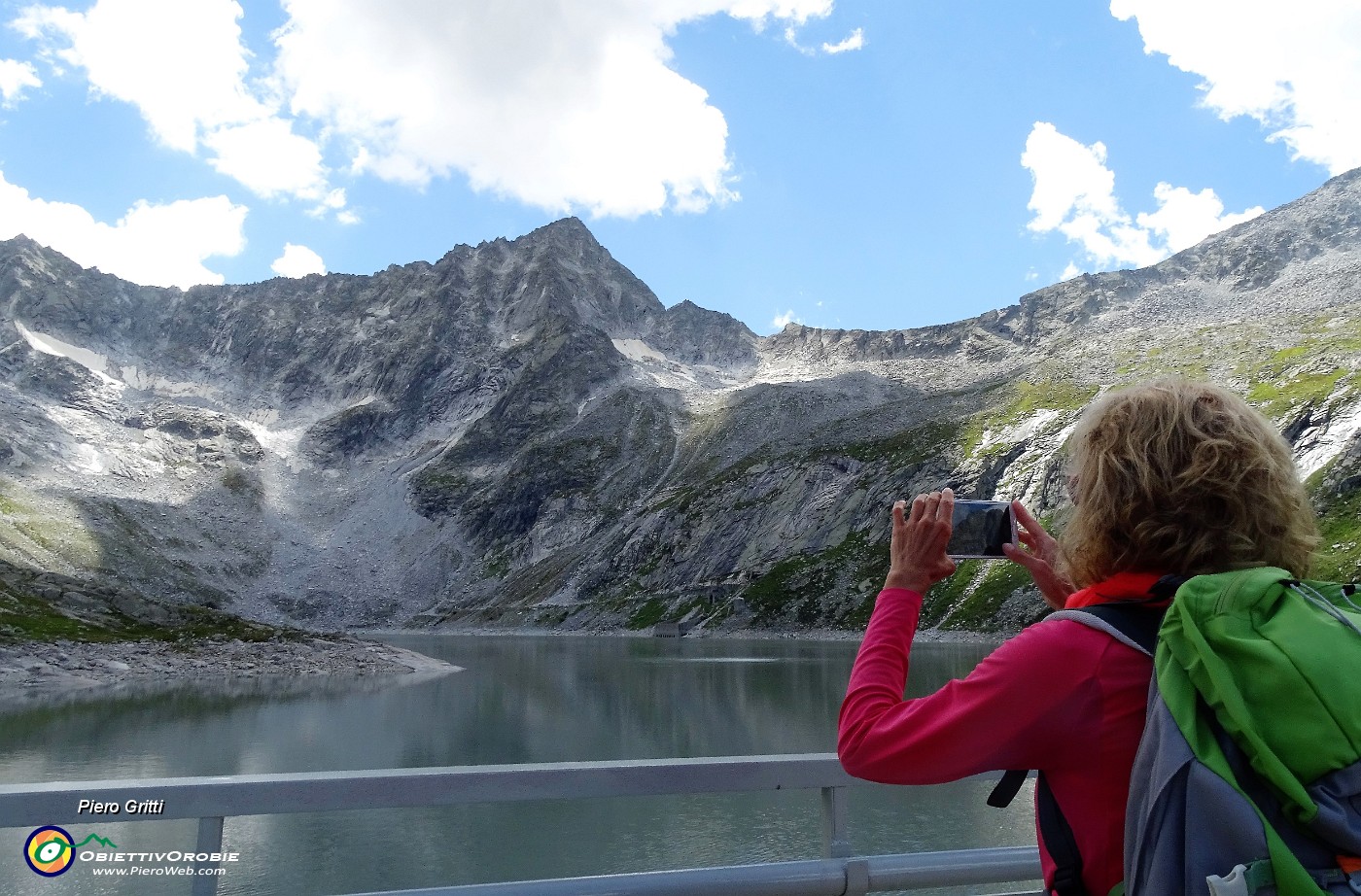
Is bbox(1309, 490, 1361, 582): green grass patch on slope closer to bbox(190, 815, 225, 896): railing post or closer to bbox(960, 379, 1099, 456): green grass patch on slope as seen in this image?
bbox(960, 379, 1099, 456): green grass patch on slope

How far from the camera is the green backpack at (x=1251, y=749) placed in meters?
1.86

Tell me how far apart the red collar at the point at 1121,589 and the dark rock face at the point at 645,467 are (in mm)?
88612

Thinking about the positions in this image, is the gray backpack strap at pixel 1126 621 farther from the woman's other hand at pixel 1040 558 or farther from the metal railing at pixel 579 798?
the metal railing at pixel 579 798

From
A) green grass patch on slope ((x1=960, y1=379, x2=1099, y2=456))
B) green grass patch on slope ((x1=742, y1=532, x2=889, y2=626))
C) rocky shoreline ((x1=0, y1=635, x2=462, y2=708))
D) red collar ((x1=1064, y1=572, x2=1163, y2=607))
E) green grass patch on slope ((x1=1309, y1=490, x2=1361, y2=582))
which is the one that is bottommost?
green grass patch on slope ((x1=742, y1=532, x2=889, y2=626))

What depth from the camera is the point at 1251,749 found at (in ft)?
6.22

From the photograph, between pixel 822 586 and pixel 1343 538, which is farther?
pixel 822 586

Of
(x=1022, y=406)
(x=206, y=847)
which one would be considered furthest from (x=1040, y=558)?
(x=1022, y=406)

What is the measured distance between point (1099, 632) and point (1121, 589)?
197 mm

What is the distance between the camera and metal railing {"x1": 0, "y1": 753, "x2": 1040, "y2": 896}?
3422 mm

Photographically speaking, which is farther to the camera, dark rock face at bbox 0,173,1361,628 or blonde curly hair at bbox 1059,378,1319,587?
dark rock face at bbox 0,173,1361,628

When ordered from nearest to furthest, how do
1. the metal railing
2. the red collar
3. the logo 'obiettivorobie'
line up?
the red collar
the metal railing
the logo 'obiettivorobie'

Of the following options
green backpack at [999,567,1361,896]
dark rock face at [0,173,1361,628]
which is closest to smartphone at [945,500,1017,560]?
green backpack at [999,567,1361,896]

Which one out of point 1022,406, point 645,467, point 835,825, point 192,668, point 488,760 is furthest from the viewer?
point 645,467

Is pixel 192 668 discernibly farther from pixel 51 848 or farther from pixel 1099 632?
pixel 1099 632
